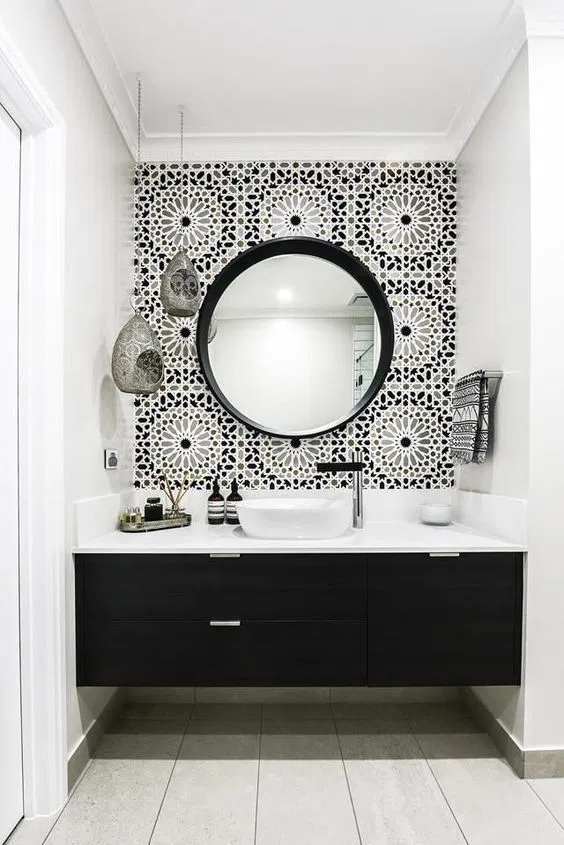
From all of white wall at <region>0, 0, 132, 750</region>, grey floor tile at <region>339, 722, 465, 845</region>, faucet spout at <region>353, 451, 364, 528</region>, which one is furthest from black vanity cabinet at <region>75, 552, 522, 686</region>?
faucet spout at <region>353, 451, 364, 528</region>

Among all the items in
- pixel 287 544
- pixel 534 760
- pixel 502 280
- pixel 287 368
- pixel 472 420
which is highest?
pixel 502 280

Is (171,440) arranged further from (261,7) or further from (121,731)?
(261,7)

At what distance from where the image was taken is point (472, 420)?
249 centimetres

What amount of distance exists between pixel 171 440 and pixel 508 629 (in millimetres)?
1611

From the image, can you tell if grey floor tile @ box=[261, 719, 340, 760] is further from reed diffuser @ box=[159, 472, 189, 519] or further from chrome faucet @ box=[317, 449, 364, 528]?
reed diffuser @ box=[159, 472, 189, 519]

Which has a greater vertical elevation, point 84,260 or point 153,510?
point 84,260

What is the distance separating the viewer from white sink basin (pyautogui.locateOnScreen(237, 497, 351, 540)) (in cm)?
226

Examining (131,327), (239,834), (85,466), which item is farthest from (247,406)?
(239,834)

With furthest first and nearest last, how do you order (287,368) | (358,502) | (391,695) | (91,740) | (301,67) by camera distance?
(287,368) → (391,695) → (358,502) → (301,67) → (91,740)

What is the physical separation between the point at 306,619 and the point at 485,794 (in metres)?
0.79

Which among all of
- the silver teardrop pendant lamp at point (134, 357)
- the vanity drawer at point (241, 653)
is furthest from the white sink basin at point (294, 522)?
the silver teardrop pendant lamp at point (134, 357)

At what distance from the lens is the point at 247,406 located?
2.87 m

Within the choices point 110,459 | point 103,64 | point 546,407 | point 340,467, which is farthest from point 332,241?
point 110,459

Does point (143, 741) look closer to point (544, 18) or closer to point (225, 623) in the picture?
point (225, 623)
